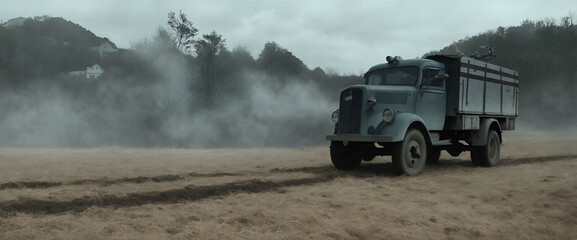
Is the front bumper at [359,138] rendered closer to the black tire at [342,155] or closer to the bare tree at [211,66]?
the black tire at [342,155]

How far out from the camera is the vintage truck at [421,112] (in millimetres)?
8328

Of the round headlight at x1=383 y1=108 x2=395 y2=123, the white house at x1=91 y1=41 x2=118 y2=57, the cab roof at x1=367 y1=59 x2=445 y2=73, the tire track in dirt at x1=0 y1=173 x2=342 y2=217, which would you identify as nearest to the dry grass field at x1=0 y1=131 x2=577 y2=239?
the tire track in dirt at x1=0 y1=173 x2=342 y2=217

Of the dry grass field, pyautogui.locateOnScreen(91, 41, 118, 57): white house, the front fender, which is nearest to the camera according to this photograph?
the dry grass field

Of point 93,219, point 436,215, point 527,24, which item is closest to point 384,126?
point 436,215

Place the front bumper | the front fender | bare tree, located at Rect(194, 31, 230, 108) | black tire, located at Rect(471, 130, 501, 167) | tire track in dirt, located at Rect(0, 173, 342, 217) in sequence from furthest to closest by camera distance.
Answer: bare tree, located at Rect(194, 31, 230, 108), black tire, located at Rect(471, 130, 501, 167), the front fender, the front bumper, tire track in dirt, located at Rect(0, 173, 342, 217)

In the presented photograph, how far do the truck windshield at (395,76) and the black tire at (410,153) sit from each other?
4.17ft

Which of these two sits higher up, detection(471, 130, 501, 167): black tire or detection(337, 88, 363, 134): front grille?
detection(337, 88, 363, 134): front grille

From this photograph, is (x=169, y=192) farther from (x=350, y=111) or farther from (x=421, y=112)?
(x=421, y=112)

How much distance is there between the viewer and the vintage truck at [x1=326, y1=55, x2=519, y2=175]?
8.33 metres

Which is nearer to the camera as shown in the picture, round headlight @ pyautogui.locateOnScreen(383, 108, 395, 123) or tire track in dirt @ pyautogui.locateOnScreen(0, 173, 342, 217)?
tire track in dirt @ pyautogui.locateOnScreen(0, 173, 342, 217)

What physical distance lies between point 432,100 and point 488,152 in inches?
97.4

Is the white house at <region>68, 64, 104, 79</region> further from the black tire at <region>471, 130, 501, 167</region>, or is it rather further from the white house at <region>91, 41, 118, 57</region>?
the black tire at <region>471, 130, 501, 167</region>

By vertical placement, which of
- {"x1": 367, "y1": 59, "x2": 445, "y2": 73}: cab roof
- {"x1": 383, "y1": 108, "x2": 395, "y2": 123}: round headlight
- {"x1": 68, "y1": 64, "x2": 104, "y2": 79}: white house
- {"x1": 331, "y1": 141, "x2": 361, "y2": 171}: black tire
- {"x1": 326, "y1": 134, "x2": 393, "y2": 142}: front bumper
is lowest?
{"x1": 331, "y1": 141, "x2": 361, "y2": 171}: black tire

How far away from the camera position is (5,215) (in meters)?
4.52
